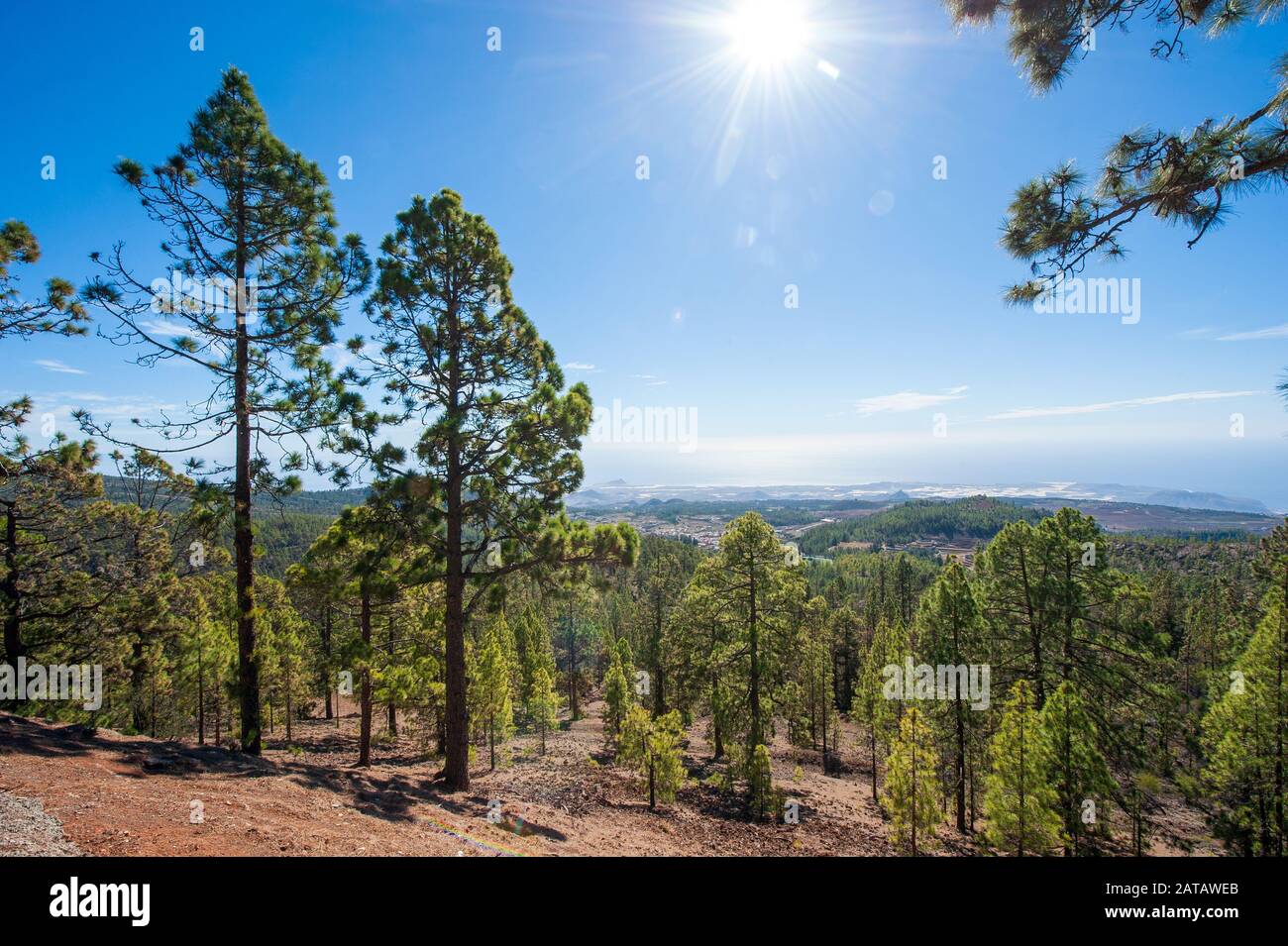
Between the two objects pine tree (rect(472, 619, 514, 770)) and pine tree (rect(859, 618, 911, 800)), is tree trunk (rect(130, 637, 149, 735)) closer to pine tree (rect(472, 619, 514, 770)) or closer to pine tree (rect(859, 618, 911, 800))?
pine tree (rect(472, 619, 514, 770))

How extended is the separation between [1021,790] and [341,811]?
14204mm

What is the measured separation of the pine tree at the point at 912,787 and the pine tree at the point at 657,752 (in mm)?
6225

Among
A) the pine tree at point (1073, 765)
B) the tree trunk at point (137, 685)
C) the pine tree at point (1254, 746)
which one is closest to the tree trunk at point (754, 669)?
the pine tree at point (1073, 765)

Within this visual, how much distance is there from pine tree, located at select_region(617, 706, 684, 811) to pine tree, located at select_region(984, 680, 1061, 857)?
27.6 feet

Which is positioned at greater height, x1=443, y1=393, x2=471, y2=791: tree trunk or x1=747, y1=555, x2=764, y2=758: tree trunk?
x1=443, y1=393, x2=471, y2=791: tree trunk

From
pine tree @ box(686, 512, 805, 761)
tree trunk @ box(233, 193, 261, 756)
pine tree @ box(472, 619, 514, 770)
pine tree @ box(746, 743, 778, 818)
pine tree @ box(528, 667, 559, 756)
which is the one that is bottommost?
pine tree @ box(528, 667, 559, 756)

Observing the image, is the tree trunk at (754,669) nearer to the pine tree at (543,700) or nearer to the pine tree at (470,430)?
the pine tree at (470,430)

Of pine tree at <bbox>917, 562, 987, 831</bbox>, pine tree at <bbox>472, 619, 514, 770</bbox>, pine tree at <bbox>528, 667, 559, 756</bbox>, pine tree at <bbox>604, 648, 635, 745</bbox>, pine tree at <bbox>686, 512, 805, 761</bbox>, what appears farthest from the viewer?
pine tree at <bbox>604, 648, 635, 745</bbox>

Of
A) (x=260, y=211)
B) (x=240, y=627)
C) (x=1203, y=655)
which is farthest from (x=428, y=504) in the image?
(x=1203, y=655)

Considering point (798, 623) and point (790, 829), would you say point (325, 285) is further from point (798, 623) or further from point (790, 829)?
point (790, 829)

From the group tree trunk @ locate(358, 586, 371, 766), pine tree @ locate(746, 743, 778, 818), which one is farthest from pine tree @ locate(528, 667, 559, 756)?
pine tree @ locate(746, 743, 778, 818)

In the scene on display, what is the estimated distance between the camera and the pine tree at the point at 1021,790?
1098cm

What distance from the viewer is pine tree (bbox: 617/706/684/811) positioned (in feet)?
51.2
